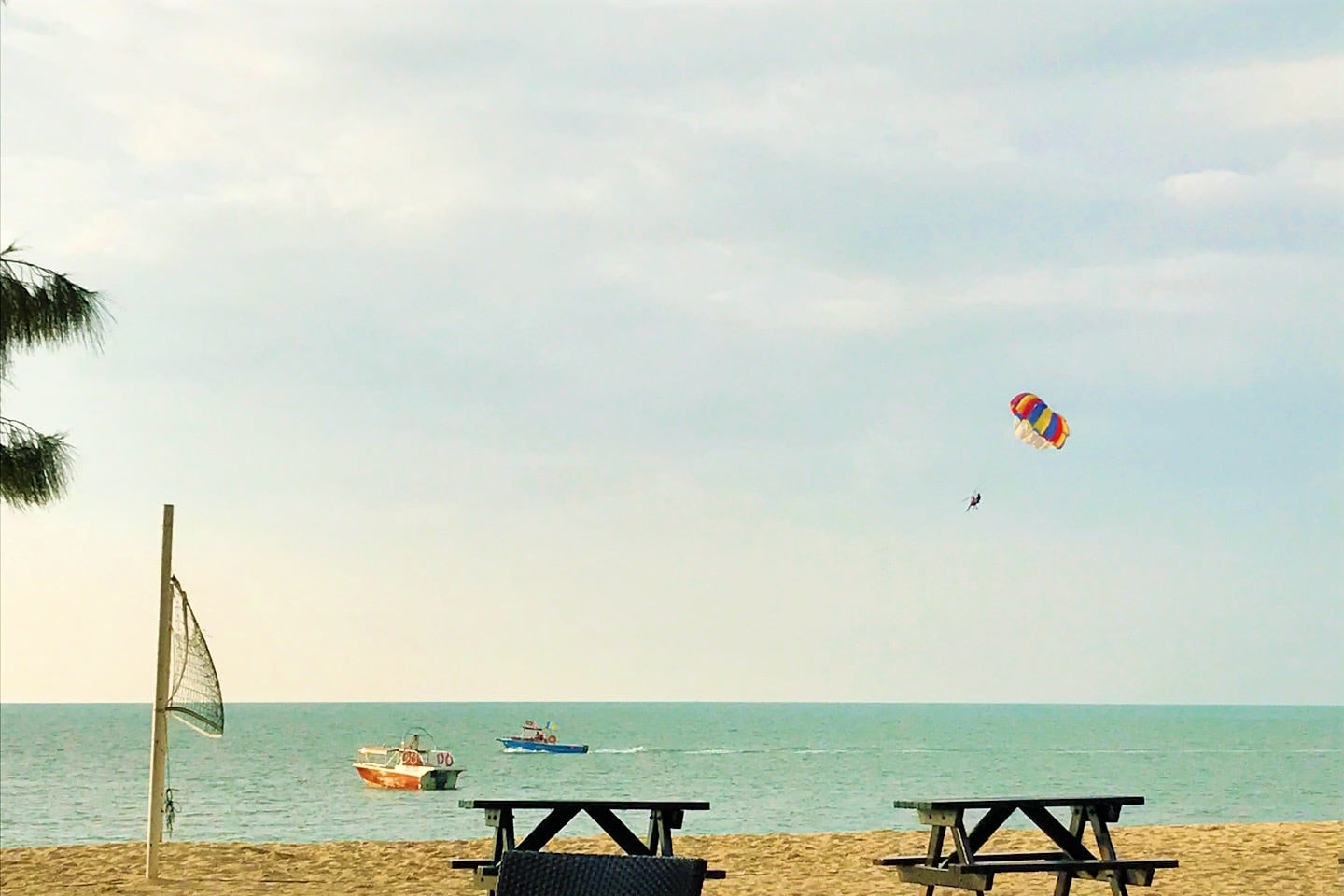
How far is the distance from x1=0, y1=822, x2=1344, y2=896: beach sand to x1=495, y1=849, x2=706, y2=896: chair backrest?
11.6ft

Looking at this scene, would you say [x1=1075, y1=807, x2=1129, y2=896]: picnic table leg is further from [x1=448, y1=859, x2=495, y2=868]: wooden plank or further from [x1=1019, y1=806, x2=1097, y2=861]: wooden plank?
[x1=448, y1=859, x2=495, y2=868]: wooden plank

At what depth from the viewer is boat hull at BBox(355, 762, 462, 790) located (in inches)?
1885

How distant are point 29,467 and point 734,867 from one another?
458cm

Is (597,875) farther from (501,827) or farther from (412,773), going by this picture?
(412,773)

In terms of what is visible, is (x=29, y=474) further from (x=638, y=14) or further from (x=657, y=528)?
(x=657, y=528)

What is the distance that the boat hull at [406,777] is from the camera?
47.9 meters

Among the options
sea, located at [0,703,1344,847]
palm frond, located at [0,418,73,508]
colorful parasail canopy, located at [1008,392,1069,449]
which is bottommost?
sea, located at [0,703,1344,847]

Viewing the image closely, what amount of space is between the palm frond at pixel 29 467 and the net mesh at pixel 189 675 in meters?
2.43

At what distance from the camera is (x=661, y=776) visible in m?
59.2

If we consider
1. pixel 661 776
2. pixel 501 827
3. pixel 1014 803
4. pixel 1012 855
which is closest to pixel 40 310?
pixel 501 827

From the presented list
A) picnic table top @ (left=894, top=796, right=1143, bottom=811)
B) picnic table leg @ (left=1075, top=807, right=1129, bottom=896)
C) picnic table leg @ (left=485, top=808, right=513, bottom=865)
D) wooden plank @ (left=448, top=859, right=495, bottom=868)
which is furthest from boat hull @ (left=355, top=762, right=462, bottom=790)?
picnic table top @ (left=894, top=796, right=1143, bottom=811)

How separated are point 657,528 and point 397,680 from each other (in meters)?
17.1

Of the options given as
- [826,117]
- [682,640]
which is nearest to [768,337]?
[682,640]

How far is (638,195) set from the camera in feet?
238
